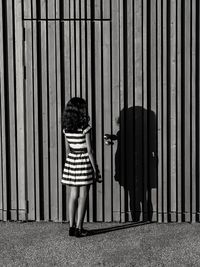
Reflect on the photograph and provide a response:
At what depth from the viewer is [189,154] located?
1056 cm

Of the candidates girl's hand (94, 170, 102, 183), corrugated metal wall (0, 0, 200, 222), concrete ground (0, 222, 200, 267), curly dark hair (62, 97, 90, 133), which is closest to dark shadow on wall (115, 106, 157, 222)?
corrugated metal wall (0, 0, 200, 222)

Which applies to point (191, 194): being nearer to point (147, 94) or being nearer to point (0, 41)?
point (147, 94)

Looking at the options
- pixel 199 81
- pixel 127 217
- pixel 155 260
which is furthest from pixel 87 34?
pixel 155 260

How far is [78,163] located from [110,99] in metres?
1.09

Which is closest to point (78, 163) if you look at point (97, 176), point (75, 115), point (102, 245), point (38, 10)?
point (97, 176)

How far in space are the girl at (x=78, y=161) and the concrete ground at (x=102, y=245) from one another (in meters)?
0.34

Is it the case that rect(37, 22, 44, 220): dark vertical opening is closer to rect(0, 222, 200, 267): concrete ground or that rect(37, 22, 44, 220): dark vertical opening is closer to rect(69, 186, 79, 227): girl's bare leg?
rect(0, 222, 200, 267): concrete ground

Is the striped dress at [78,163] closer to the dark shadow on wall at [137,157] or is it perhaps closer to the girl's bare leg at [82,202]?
the girl's bare leg at [82,202]

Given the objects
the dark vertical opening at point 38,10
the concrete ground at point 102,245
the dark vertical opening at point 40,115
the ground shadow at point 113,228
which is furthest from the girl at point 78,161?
the dark vertical opening at point 38,10

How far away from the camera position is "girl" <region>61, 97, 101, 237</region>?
9.69m

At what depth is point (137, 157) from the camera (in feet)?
34.8

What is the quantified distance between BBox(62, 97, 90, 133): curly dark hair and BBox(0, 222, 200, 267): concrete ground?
1.37m

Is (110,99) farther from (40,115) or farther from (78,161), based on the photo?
(78,161)

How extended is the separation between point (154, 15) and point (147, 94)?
3.30ft
